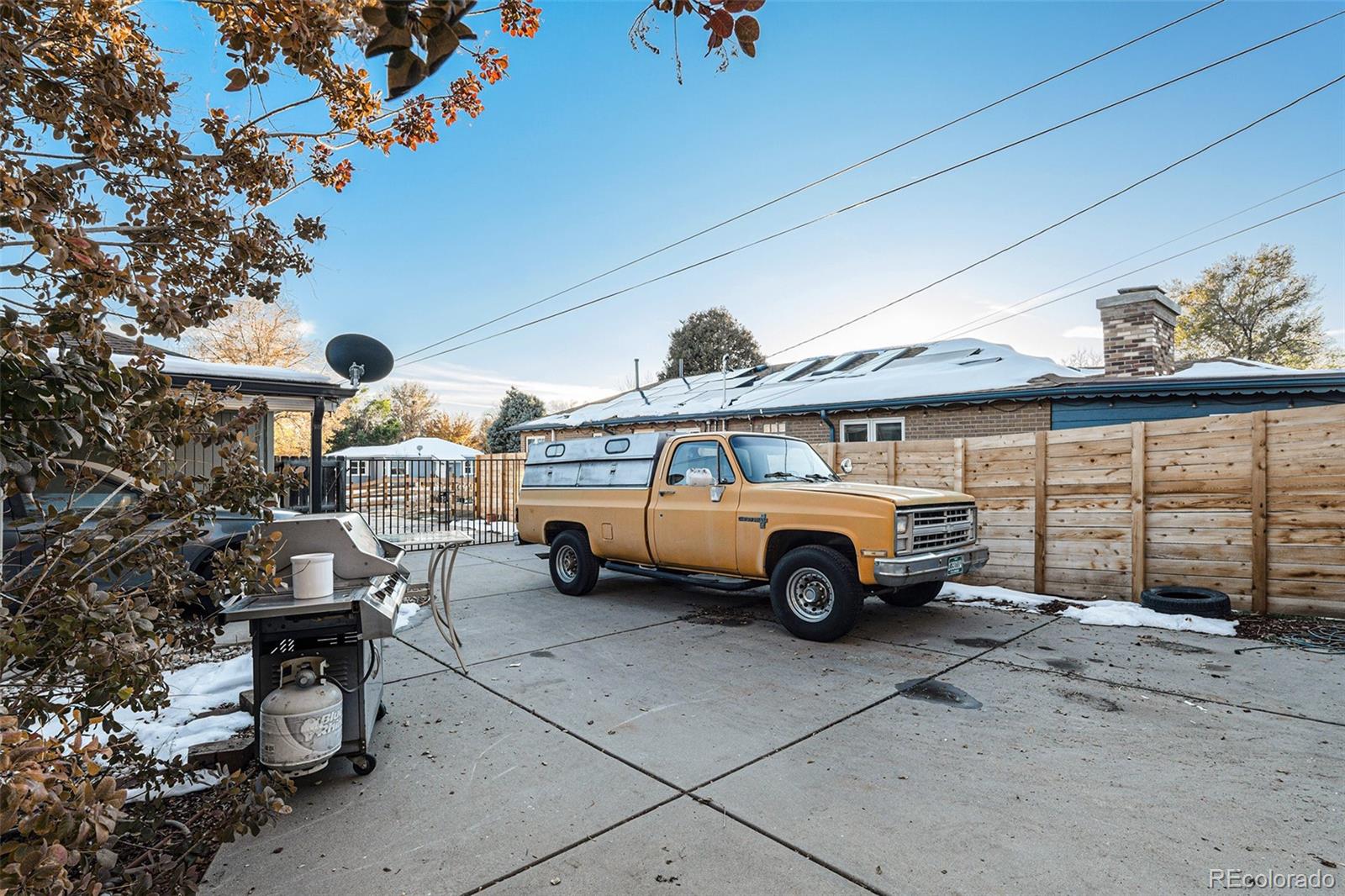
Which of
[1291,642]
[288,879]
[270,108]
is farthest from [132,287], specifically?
[1291,642]

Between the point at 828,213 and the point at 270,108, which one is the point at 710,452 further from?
the point at 828,213

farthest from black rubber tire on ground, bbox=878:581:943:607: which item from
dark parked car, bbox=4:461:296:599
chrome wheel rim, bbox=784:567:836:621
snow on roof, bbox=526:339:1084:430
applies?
dark parked car, bbox=4:461:296:599

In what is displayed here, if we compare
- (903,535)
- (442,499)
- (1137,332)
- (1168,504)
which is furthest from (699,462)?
(442,499)

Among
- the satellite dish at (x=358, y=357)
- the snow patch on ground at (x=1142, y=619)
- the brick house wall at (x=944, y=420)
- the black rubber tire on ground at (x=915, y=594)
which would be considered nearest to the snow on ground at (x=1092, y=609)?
the snow patch on ground at (x=1142, y=619)

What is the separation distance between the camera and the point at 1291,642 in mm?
5523

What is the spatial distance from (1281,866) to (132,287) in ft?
14.9

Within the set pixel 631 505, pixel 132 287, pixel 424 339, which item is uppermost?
pixel 424 339

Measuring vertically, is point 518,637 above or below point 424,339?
below

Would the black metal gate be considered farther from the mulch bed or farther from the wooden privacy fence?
the wooden privacy fence

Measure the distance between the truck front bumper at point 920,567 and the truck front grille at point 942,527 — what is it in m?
0.10

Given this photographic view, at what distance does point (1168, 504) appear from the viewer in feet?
22.5

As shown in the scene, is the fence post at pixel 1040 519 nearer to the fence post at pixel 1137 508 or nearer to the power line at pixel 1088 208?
the fence post at pixel 1137 508

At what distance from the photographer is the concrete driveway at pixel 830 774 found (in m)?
2.55

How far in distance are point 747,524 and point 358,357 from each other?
489 centimetres
